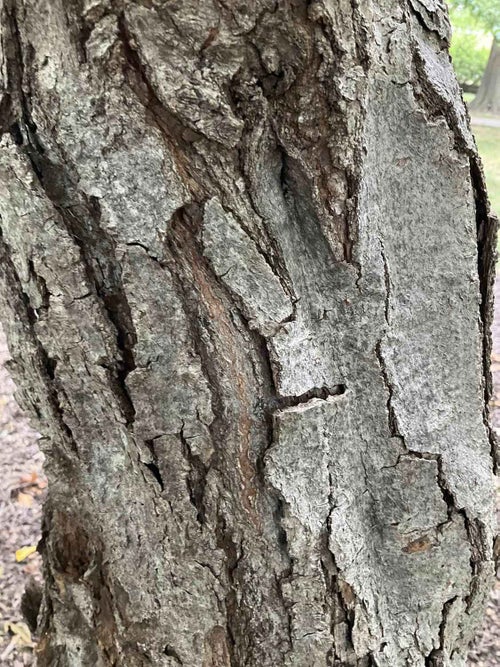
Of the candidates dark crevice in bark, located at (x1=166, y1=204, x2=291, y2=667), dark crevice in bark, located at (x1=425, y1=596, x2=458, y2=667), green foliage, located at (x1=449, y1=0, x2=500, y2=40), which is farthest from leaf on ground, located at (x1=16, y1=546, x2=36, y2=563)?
green foliage, located at (x1=449, y1=0, x2=500, y2=40)

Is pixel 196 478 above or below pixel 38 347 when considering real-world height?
below

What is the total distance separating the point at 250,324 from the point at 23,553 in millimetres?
2201

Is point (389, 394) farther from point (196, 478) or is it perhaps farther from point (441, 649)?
point (441, 649)

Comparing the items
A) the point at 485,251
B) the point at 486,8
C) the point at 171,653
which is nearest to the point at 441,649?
the point at 171,653

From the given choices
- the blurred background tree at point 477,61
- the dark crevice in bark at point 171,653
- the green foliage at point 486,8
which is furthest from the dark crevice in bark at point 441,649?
the blurred background tree at point 477,61

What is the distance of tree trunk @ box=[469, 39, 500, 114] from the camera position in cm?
1805

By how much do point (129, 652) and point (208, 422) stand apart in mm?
596

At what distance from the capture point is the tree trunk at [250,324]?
36.3 inches

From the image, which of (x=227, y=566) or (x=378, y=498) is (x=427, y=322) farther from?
(x=227, y=566)

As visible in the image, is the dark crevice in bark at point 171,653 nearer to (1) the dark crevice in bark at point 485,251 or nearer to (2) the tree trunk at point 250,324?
(2) the tree trunk at point 250,324

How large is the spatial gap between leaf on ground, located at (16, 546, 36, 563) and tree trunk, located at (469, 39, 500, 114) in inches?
746

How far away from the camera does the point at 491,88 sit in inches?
719

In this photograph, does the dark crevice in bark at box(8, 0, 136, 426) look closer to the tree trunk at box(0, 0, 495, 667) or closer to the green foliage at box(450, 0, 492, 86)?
the tree trunk at box(0, 0, 495, 667)

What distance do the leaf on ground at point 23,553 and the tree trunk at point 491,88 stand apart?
62.1 ft
